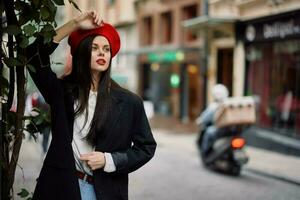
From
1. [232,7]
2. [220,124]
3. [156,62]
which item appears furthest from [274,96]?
[156,62]

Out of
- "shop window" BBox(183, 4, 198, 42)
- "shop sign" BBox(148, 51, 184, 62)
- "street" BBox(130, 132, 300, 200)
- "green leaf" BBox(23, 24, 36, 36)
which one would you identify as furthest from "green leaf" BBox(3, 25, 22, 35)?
"shop window" BBox(183, 4, 198, 42)

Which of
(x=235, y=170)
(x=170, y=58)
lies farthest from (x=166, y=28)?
(x=235, y=170)

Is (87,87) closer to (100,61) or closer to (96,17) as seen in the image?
(100,61)

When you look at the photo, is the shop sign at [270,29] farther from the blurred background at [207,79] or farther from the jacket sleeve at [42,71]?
the jacket sleeve at [42,71]

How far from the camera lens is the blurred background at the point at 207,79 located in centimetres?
938

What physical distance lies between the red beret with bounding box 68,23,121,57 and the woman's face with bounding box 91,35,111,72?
0.07 ft

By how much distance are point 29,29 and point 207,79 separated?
17.3 metres

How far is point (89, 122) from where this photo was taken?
289 cm

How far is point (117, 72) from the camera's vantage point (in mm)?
30703

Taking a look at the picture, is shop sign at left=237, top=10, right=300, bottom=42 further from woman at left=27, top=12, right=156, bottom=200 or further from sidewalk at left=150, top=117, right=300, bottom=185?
woman at left=27, top=12, right=156, bottom=200

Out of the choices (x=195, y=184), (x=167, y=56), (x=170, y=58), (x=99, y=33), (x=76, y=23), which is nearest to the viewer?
(x=76, y=23)

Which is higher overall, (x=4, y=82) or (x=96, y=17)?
(x=96, y=17)

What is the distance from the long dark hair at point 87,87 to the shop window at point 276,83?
38.4 ft

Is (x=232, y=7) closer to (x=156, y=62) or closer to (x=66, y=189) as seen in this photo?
(x=156, y=62)
